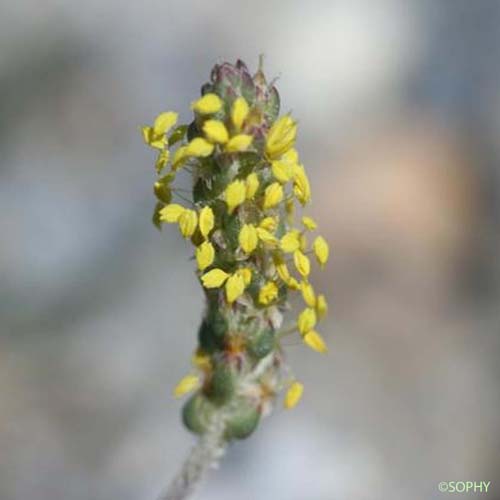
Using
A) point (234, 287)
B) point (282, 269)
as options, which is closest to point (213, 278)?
point (234, 287)

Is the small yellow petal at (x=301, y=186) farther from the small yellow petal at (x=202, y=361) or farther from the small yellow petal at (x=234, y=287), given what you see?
the small yellow petal at (x=202, y=361)

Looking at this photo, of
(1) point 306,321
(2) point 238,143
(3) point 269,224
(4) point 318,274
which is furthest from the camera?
(4) point 318,274

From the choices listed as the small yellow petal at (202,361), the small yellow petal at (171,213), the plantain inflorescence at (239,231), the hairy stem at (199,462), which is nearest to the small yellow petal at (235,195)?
the plantain inflorescence at (239,231)

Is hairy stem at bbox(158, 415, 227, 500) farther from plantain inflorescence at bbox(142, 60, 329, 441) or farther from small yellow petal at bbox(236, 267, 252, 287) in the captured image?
small yellow petal at bbox(236, 267, 252, 287)

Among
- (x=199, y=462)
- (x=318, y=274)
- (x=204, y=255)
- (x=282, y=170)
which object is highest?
(x=282, y=170)

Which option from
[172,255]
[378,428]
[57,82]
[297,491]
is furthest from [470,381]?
[57,82]

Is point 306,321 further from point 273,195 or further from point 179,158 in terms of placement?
point 179,158
